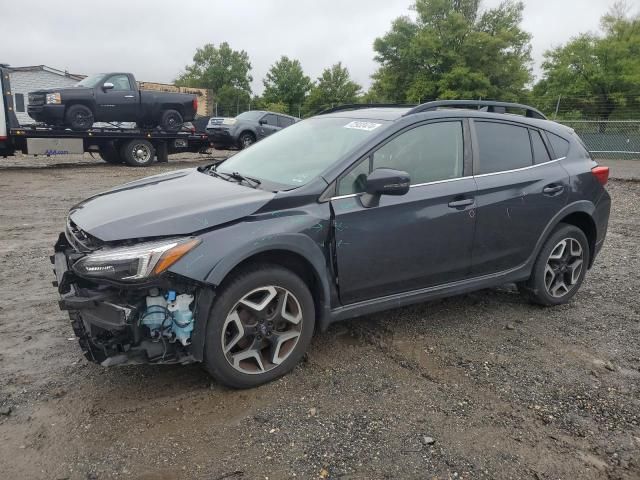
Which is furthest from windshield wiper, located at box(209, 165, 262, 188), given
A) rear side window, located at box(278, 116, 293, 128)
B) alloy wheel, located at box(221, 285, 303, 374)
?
rear side window, located at box(278, 116, 293, 128)

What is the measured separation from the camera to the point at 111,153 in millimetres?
16172

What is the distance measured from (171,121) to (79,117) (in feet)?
9.29

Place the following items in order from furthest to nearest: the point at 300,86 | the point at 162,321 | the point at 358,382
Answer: the point at 300,86, the point at 358,382, the point at 162,321

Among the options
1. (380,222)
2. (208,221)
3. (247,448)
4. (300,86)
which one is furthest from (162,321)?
(300,86)

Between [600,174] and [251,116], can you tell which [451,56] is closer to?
[251,116]

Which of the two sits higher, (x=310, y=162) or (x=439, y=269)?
(x=310, y=162)

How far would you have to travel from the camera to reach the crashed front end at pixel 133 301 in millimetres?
2684

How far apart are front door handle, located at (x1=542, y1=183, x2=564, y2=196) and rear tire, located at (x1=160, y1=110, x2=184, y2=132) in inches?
562

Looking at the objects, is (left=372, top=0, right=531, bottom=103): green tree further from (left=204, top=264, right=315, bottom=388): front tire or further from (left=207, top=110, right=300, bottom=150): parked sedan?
(left=204, top=264, right=315, bottom=388): front tire

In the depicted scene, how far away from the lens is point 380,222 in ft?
11.1

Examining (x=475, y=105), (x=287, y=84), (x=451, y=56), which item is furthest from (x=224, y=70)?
(x=475, y=105)

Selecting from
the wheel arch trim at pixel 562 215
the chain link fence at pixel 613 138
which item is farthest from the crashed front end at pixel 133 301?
the chain link fence at pixel 613 138

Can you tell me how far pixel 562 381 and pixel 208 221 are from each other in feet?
7.91

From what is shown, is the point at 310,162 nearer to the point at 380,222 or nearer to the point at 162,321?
the point at 380,222
